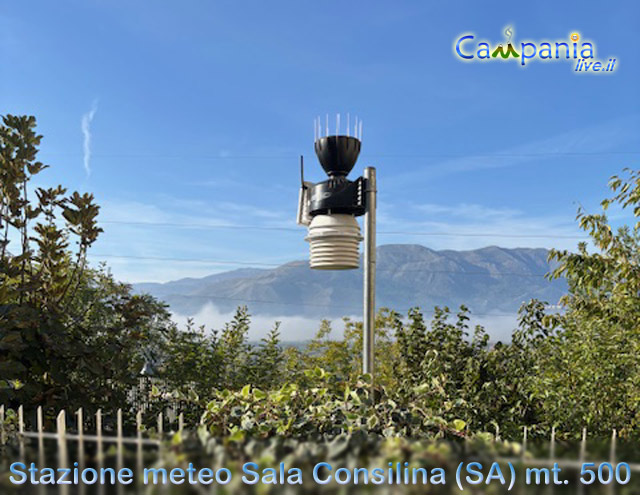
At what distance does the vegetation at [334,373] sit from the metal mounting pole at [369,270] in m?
0.17

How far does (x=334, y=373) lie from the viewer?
456 cm

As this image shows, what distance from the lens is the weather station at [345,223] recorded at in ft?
11.3

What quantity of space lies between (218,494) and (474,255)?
6837 inches

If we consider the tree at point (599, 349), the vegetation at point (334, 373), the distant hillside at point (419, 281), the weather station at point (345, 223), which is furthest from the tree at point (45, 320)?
the distant hillside at point (419, 281)

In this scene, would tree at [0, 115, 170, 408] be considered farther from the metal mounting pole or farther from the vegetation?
the metal mounting pole

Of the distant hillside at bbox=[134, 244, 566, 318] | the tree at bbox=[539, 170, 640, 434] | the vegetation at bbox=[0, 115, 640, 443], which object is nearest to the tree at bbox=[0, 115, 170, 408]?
the vegetation at bbox=[0, 115, 640, 443]

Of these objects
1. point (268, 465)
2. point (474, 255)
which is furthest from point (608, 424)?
point (474, 255)

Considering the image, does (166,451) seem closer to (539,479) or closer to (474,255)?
(539,479)

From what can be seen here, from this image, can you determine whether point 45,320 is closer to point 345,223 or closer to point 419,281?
point 345,223

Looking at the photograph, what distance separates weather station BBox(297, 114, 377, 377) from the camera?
345cm

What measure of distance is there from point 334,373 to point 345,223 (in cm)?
153

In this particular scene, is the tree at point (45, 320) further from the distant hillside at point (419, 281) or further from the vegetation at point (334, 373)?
the distant hillside at point (419, 281)

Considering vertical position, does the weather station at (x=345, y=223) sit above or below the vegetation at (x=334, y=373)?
above

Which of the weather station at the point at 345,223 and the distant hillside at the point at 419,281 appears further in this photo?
the distant hillside at the point at 419,281
